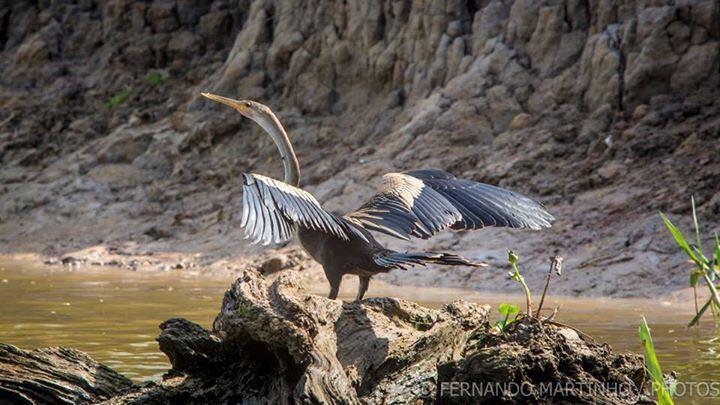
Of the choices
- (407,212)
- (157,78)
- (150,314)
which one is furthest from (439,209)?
(157,78)

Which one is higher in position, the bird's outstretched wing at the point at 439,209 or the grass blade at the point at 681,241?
the bird's outstretched wing at the point at 439,209

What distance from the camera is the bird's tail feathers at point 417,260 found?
5160 mm

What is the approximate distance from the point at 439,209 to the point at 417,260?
0.68 metres

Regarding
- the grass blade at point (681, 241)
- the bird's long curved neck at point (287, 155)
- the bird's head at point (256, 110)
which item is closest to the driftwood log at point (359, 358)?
the grass blade at point (681, 241)

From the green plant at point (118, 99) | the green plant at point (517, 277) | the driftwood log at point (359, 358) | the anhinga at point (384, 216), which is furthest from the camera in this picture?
the green plant at point (118, 99)

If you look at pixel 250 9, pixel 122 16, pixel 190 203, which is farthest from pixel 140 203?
pixel 122 16

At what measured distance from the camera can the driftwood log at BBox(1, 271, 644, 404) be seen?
402 centimetres

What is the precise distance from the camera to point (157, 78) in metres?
18.0

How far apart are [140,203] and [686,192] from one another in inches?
324

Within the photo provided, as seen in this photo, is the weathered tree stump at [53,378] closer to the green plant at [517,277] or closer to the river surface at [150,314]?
the river surface at [150,314]

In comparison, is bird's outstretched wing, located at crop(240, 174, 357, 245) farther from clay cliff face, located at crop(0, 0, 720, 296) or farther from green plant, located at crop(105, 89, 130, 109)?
green plant, located at crop(105, 89, 130, 109)

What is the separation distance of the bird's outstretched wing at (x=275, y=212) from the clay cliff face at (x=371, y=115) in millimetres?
4910

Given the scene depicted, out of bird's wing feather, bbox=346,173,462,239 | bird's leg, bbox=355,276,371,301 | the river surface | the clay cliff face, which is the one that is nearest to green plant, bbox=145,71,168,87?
the clay cliff face

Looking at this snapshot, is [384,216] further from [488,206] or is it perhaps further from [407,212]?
[488,206]
